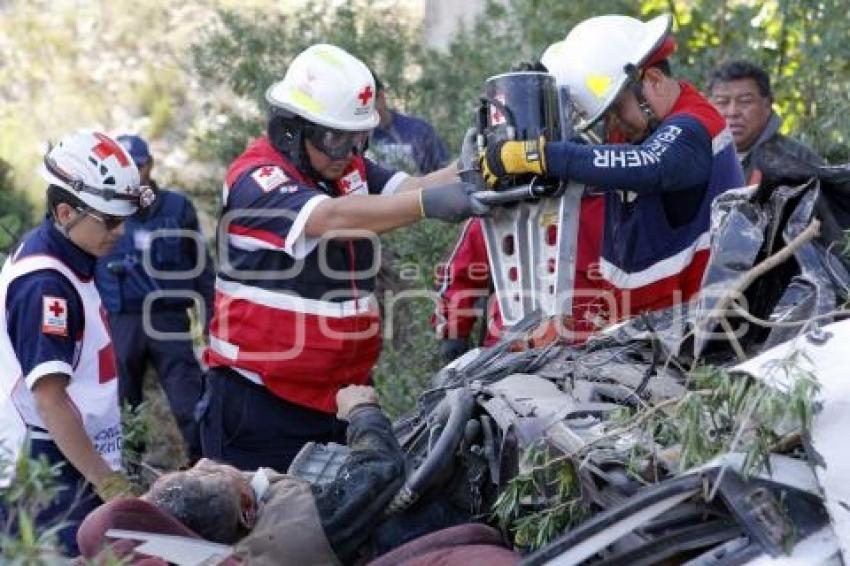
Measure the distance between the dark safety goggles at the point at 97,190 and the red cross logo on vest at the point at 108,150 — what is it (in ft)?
0.34

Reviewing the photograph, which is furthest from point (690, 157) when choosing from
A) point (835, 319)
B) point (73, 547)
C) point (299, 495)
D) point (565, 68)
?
point (73, 547)

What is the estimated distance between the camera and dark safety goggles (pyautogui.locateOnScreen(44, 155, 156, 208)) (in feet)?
17.5

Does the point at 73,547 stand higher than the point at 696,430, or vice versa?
the point at 696,430

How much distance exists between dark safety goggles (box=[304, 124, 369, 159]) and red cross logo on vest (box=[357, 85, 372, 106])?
0.11 metres

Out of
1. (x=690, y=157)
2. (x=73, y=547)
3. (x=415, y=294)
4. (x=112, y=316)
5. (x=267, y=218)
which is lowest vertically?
(x=112, y=316)

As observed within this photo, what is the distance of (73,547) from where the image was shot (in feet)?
17.0

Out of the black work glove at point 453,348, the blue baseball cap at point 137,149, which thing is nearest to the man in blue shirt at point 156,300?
the blue baseball cap at point 137,149

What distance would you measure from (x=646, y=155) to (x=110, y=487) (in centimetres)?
200

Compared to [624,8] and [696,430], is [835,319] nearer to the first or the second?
[696,430]

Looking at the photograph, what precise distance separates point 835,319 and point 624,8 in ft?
22.1

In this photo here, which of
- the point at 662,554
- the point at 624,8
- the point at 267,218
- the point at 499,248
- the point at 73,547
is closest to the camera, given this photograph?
the point at 662,554

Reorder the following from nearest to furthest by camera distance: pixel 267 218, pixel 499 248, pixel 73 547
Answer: pixel 73 547, pixel 499 248, pixel 267 218

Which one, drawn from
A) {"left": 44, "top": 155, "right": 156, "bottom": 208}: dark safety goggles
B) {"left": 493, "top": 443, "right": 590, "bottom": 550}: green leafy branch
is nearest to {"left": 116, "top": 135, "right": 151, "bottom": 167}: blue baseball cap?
{"left": 44, "top": 155, "right": 156, "bottom": 208}: dark safety goggles

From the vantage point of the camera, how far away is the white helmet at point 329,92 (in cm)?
598
